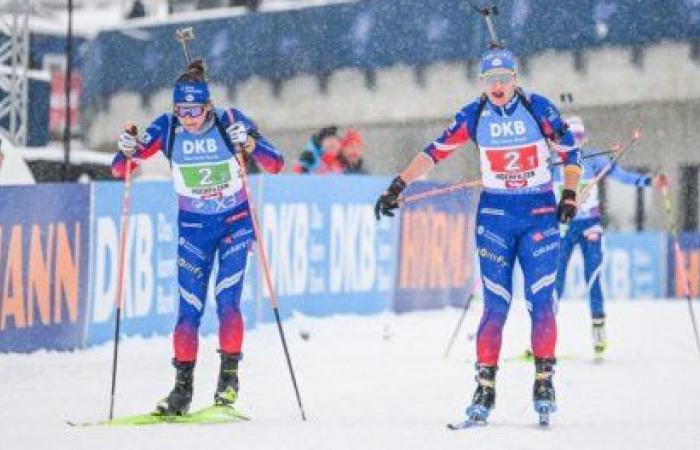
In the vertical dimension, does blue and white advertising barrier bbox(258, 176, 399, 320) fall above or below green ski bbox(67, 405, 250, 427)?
above

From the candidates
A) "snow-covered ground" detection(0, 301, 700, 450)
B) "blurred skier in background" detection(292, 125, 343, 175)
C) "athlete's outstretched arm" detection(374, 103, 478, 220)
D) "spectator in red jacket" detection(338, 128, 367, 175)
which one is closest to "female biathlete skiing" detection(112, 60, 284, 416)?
"snow-covered ground" detection(0, 301, 700, 450)

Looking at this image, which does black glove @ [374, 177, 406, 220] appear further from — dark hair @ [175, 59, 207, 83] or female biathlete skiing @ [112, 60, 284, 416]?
dark hair @ [175, 59, 207, 83]

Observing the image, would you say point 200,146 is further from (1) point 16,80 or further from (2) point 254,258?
(1) point 16,80

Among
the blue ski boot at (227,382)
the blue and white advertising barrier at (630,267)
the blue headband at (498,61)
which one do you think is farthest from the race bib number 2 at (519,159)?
the blue and white advertising barrier at (630,267)

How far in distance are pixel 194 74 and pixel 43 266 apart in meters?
3.72

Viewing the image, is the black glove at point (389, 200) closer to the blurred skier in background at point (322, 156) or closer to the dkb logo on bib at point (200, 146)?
the dkb logo on bib at point (200, 146)

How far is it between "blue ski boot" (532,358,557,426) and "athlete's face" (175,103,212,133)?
2363mm

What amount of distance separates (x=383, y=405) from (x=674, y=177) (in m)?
20.2

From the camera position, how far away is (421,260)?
53.4ft

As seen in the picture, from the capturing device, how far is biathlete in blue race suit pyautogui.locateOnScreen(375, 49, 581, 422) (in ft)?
22.5

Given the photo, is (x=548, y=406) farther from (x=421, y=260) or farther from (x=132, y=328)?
(x=421, y=260)

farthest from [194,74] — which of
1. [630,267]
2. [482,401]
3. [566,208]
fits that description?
[630,267]

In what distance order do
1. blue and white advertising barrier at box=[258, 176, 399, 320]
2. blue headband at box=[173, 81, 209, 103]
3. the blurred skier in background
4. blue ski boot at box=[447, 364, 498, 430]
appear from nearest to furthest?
blue ski boot at box=[447, 364, 498, 430] → blue headband at box=[173, 81, 209, 103] → blue and white advertising barrier at box=[258, 176, 399, 320] → the blurred skier in background

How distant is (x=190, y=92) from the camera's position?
22.9ft
